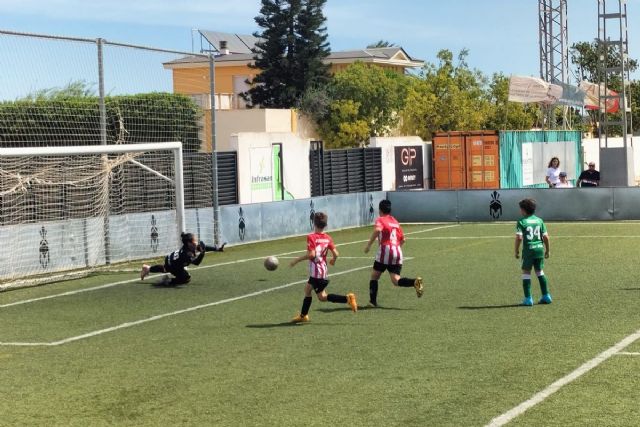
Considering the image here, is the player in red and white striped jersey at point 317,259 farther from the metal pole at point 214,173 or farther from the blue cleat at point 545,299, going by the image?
the metal pole at point 214,173

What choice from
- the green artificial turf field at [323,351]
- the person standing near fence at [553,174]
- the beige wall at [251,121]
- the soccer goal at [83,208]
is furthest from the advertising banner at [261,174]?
the beige wall at [251,121]

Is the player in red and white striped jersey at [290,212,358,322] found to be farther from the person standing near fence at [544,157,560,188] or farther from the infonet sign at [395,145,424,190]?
the infonet sign at [395,145,424,190]

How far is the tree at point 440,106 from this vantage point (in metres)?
68.2

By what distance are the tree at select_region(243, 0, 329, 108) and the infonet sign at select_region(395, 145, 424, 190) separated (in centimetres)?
3155

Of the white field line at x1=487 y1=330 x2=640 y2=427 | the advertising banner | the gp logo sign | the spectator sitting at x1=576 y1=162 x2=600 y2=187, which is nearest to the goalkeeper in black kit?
the white field line at x1=487 y1=330 x2=640 y2=427

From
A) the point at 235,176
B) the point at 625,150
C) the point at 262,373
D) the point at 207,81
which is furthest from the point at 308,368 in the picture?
the point at 625,150

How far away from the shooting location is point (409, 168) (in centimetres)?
4416

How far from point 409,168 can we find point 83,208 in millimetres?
22143

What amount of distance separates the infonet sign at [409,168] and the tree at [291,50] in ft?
104

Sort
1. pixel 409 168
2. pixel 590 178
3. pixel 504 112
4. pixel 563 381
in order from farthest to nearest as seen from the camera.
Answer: pixel 504 112 < pixel 409 168 < pixel 590 178 < pixel 563 381

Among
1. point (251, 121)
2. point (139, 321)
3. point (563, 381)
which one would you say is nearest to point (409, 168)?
point (251, 121)

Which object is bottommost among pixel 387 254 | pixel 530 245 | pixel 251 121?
pixel 387 254

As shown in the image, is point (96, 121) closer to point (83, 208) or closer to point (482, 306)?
point (83, 208)

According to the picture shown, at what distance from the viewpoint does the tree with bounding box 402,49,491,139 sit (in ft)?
224
